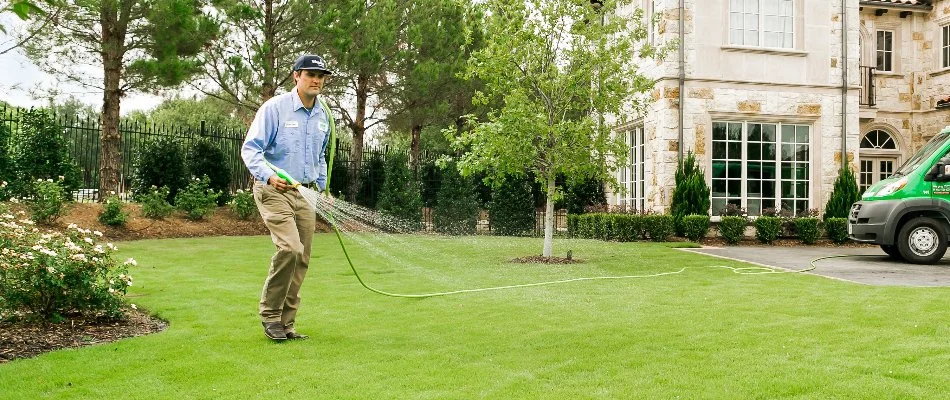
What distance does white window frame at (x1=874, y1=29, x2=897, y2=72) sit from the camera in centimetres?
2216

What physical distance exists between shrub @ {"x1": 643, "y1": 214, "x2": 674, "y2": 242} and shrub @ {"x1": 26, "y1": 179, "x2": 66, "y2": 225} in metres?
11.7

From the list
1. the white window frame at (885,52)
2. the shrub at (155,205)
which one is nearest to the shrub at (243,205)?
the shrub at (155,205)

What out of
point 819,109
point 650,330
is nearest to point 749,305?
point 650,330

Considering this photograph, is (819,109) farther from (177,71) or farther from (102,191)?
(102,191)

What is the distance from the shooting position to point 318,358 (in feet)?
16.3

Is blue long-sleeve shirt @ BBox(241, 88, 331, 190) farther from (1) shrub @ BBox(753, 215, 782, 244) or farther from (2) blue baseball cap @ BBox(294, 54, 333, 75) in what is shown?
(1) shrub @ BBox(753, 215, 782, 244)

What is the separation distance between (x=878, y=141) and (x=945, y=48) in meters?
3.10

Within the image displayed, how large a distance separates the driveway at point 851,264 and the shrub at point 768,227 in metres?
0.85

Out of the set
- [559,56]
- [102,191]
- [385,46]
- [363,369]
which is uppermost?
[385,46]

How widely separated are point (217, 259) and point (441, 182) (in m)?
9.60

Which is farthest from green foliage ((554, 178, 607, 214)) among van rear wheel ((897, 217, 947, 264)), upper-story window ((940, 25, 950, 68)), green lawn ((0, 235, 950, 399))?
green lawn ((0, 235, 950, 399))

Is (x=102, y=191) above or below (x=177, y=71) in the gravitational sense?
below

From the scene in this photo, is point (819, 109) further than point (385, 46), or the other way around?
point (385, 46)

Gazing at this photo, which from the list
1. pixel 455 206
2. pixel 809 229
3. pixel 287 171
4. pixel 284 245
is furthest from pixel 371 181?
pixel 284 245
